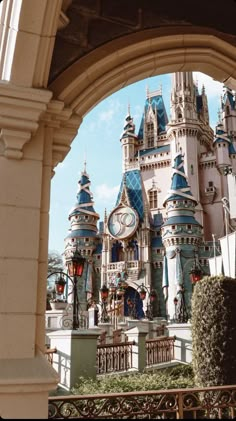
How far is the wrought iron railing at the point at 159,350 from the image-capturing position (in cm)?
1127

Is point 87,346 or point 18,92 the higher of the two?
point 18,92

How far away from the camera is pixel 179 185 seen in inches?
1334

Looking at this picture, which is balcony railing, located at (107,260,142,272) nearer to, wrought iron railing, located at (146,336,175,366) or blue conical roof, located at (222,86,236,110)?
blue conical roof, located at (222,86,236,110)

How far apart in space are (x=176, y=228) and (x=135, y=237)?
5.32 meters

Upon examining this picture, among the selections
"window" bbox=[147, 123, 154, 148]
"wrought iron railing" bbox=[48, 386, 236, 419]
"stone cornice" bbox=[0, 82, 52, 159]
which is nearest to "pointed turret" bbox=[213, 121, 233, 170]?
"window" bbox=[147, 123, 154, 148]

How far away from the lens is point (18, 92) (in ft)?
8.22

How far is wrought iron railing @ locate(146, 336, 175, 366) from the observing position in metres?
11.3

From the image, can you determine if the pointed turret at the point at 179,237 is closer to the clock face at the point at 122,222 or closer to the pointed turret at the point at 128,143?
the clock face at the point at 122,222

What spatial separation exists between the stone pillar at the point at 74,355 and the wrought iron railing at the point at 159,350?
4.26 m

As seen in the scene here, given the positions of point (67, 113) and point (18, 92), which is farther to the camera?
point (67, 113)

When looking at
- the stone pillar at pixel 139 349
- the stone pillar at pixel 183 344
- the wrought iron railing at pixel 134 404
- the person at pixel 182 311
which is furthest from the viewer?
the person at pixel 182 311

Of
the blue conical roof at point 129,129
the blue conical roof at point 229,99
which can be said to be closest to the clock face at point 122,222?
the blue conical roof at point 129,129

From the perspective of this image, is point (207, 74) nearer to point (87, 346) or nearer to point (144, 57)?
point (144, 57)

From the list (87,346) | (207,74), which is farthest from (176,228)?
(207,74)
